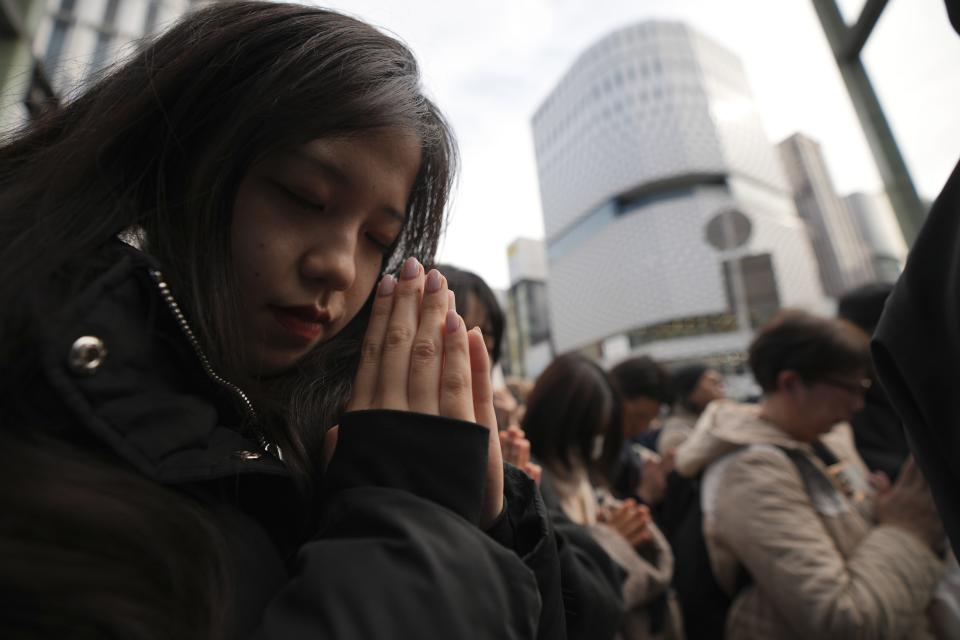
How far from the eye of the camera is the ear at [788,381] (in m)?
1.99

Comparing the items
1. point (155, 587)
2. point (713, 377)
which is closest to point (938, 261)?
point (155, 587)

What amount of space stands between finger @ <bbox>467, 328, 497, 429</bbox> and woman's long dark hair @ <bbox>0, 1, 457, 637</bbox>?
267 millimetres

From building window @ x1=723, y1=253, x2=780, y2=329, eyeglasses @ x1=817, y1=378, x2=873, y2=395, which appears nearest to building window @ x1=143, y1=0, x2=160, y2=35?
eyeglasses @ x1=817, y1=378, x2=873, y2=395

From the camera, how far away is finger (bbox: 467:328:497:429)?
2.31ft

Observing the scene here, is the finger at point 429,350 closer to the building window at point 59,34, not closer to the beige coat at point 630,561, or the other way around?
the beige coat at point 630,561

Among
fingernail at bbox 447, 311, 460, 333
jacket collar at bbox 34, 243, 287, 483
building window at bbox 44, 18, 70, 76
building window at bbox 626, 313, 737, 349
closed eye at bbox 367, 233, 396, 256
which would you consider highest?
building window at bbox 44, 18, 70, 76

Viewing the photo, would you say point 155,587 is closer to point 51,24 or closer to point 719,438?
point 719,438

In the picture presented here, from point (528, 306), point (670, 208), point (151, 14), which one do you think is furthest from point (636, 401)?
point (528, 306)

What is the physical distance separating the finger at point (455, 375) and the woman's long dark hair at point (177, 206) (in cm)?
24

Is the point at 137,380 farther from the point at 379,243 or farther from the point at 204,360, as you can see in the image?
the point at 379,243

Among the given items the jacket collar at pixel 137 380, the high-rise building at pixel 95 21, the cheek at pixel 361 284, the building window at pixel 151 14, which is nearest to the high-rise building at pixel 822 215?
the building window at pixel 151 14

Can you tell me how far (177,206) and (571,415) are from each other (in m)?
1.85

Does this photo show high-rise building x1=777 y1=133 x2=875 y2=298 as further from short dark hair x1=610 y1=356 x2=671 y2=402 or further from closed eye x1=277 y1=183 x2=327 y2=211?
closed eye x1=277 y1=183 x2=327 y2=211

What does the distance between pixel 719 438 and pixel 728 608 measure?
2.06 feet
